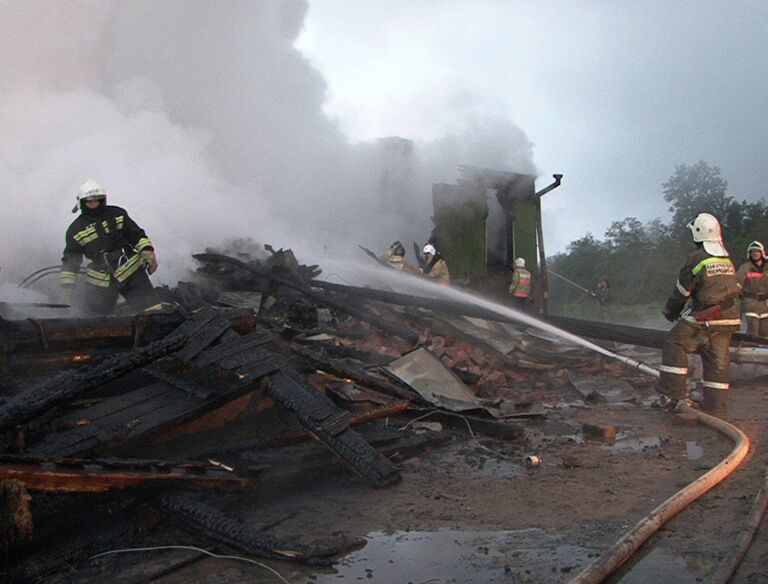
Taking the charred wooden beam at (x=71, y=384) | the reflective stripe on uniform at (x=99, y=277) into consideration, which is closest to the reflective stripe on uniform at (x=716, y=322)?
the charred wooden beam at (x=71, y=384)

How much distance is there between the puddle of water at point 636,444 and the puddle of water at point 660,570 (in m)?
2.06

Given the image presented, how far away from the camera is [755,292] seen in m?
9.68

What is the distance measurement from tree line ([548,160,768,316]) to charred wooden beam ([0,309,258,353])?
61.3 feet

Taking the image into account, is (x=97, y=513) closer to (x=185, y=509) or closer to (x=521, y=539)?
(x=185, y=509)

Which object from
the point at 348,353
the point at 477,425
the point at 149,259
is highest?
the point at 149,259

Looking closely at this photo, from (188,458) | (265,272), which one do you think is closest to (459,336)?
(265,272)

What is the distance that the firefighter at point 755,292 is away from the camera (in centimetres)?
967

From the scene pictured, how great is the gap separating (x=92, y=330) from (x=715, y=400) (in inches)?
210

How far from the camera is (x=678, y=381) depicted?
5.96 m

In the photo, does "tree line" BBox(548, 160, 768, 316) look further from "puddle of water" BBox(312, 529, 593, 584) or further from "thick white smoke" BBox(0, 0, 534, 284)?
"puddle of water" BBox(312, 529, 593, 584)

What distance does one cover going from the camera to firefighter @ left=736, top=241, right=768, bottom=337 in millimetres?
9672

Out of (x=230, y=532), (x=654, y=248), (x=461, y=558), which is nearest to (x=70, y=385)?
(x=230, y=532)

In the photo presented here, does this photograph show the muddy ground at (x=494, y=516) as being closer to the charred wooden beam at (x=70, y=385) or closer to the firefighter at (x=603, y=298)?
the charred wooden beam at (x=70, y=385)

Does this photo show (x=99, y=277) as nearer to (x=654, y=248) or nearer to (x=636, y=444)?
(x=636, y=444)
